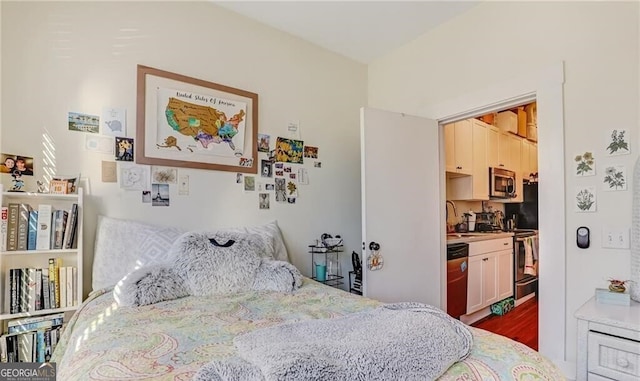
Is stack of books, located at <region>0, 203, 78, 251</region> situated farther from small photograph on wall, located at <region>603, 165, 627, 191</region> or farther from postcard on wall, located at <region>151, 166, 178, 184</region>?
small photograph on wall, located at <region>603, 165, 627, 191</region>

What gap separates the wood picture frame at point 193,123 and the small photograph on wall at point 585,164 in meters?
2.15

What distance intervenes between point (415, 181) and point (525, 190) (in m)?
2.91

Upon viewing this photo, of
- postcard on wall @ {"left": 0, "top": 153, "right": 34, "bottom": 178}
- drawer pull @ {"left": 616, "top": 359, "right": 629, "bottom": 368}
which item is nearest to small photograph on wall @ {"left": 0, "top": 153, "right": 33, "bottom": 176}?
postcard on wall @ {"left": 0, "top": 153, "right": 34, "bottom": 178}

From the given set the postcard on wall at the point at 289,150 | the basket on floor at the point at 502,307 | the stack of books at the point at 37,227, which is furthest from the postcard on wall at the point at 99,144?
the basket on floor at the point at 502,307

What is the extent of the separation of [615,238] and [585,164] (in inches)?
17.1

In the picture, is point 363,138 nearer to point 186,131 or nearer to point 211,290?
point 186,131

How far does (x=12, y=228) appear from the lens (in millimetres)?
1660

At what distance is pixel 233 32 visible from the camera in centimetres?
260

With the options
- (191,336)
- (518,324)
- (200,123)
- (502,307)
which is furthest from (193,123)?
(502,307)

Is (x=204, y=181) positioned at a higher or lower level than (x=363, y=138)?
lower

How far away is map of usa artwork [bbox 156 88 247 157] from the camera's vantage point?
7.41 feet

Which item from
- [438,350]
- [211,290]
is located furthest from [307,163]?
[438,350]

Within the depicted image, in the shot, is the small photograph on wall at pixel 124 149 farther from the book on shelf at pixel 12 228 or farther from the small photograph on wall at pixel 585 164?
the small photograph on wall at pixel 585 164

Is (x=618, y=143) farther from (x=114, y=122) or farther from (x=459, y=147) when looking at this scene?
(x=114, y=122)
